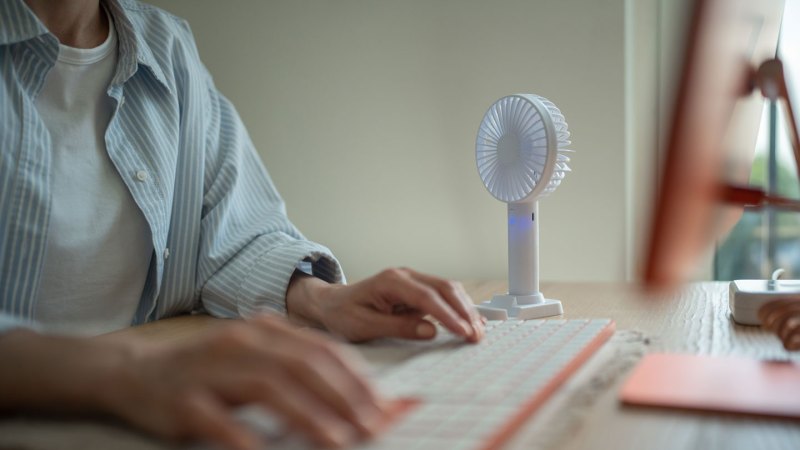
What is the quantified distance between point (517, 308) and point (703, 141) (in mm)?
942

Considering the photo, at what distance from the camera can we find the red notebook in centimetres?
62

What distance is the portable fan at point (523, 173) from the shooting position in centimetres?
115

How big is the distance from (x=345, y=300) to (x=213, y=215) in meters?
0.45

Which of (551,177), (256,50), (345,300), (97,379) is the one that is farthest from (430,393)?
(256,50)

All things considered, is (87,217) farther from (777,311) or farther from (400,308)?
(777,311)

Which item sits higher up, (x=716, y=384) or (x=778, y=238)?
(x=716, y=384)

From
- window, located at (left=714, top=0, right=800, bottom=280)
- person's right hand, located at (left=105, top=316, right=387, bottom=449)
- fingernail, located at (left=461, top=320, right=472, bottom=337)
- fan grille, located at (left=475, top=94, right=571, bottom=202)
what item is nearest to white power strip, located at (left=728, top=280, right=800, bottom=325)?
fan grille, located at (left=475, top=94, right=571, bottom=202)

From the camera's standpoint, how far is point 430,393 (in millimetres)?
623

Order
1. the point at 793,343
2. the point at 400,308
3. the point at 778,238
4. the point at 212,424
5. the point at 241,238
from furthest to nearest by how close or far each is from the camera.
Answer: the point at 778,238, the point at 241,238, the point at 400,308, the point at 793,343, the point at 212,424

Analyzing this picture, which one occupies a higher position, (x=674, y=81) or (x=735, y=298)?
(x=674, y=81)

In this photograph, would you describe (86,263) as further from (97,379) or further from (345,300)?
(97,379)

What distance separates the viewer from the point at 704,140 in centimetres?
22

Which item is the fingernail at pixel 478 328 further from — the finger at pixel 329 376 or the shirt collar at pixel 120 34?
the shirt collar at pixel 120 34

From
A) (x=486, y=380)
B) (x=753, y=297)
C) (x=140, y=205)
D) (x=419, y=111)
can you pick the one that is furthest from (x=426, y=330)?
(x=419, y=111)
